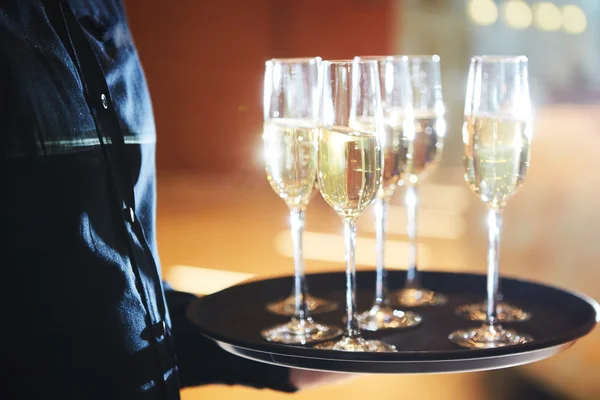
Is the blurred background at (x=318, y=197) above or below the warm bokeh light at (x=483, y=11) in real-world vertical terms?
below

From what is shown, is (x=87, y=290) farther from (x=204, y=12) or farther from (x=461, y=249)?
(x=204, y=12)

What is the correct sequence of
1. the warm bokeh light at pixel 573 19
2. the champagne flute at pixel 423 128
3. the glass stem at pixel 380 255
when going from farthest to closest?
the warm bokeh light at pixel 573 19 → the champagne flute at pixel 423 128 → the glass stem at pixel 380 255

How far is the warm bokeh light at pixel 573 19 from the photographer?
6121mm

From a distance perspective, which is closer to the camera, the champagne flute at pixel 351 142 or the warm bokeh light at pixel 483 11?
the champagne flute at pixel 351 142

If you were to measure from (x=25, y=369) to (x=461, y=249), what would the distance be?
3803 millimetres

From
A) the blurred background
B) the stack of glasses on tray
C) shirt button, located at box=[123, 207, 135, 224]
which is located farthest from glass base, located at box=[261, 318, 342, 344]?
the blurred background

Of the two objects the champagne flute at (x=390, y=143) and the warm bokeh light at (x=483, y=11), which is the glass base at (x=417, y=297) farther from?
the warm bokeh light at (x=483, y=11)

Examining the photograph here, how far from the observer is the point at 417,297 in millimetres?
1280

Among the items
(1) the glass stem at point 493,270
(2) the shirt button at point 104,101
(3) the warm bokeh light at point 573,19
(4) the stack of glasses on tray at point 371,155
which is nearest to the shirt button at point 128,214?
(2) the shirt button at point 104,101

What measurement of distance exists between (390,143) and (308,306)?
290mm

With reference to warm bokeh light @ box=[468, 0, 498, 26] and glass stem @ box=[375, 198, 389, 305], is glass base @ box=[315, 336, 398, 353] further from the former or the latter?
warm bokeh light @ box=[468, 0, 498, 26]

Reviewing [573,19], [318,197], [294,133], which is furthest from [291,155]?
[573,19]

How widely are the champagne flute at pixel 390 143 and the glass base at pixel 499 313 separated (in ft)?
0.23

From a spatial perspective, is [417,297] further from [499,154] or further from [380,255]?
[499,154]
